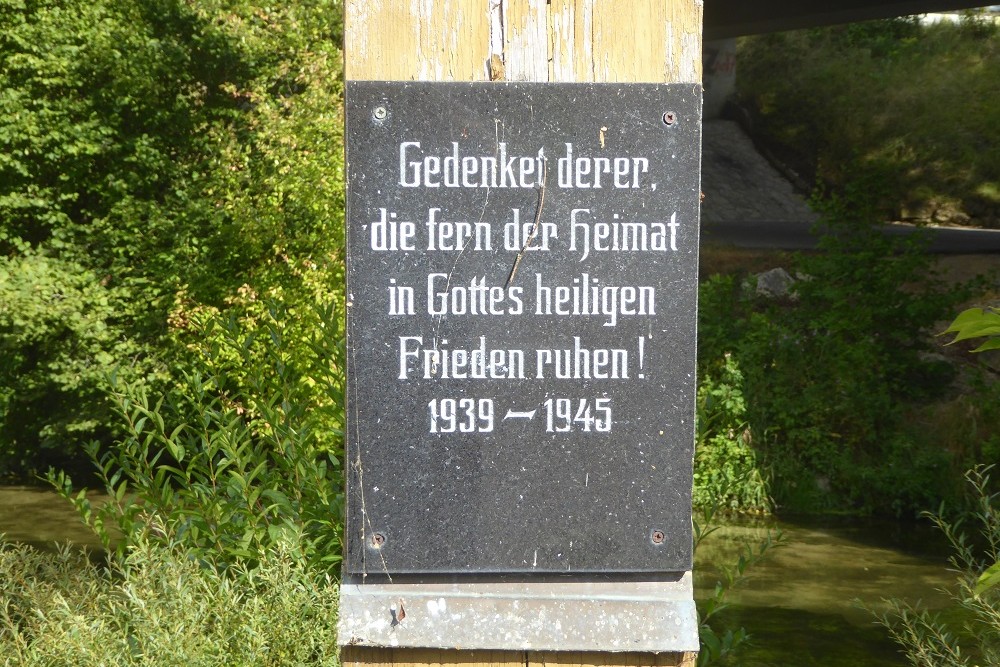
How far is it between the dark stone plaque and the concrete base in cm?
6

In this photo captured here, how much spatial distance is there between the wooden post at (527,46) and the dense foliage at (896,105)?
14947 millimetres

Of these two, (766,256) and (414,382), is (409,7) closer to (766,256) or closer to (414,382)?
(414,382)

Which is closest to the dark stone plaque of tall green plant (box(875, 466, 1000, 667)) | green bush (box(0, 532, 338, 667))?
tall green plant (box(875, 466, 1000, 667))

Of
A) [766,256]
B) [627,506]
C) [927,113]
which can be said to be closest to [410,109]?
[627,506]

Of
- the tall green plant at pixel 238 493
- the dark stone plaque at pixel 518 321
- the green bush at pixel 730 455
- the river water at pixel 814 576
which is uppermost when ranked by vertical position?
the dark stone plaque at pixel 518 321

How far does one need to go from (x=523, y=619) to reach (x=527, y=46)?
119 cm

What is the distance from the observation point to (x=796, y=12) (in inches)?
575

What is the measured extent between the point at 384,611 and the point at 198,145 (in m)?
9.57

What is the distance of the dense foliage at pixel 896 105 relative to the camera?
19.2 m

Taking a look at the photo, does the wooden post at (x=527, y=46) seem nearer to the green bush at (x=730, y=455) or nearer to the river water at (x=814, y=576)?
the river water at (x=814, y=576)

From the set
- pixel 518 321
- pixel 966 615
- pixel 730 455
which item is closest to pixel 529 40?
pixel 518 321

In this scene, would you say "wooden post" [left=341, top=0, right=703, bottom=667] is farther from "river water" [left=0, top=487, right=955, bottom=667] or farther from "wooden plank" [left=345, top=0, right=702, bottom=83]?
"river water" [left=0, top=487, right=955, bottom=667]

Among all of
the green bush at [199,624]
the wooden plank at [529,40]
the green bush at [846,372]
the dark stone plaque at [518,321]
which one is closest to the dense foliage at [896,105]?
the green bush at [846,372]

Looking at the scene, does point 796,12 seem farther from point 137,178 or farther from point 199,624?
point 199,624
